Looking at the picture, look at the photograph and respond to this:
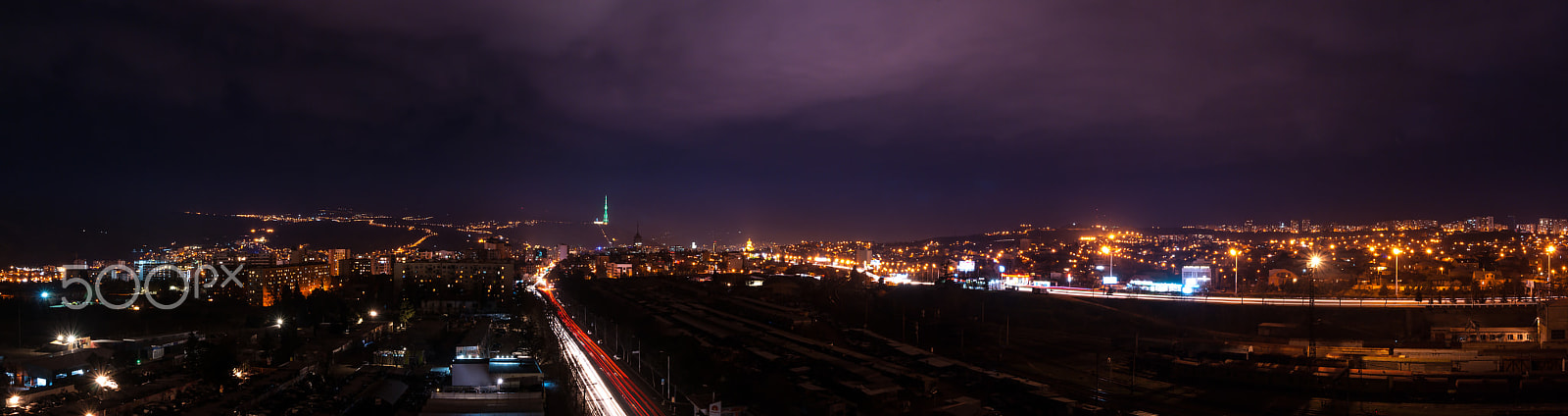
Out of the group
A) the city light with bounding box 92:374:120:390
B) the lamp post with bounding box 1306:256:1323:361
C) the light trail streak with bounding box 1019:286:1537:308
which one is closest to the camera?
the city light with bounding box 92:374:120:390

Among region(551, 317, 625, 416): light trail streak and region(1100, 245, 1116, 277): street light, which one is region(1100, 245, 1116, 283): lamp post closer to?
region(1100, 245, 1116, 277): street light

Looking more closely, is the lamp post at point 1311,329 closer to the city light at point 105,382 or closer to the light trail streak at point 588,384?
the light trail streak at point 588,384

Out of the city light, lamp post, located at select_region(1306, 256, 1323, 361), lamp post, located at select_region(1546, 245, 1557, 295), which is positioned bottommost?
the city light

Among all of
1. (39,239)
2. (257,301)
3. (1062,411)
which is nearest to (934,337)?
(1062,411)

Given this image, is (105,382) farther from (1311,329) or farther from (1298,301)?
(1298,301)

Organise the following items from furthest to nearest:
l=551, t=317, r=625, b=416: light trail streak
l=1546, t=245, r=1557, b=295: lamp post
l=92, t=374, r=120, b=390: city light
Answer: l=1546, t=245, r=1557, b=295: lamp post < l=92, t=374, r=120, b=390: city light < l=551, t=317, r=625, b=416: light trail streak

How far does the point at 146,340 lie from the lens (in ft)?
55.2

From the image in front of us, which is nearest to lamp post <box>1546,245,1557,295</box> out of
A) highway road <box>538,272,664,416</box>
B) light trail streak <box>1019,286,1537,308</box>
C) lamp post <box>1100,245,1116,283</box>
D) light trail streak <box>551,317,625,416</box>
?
light trail streak <box>1019,286,1537,308</box>

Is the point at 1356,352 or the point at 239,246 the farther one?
the point at 239,246

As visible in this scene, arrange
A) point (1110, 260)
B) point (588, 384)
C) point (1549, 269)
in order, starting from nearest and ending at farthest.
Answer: point (588, 384), point (1549, 269), point (1110, 260)

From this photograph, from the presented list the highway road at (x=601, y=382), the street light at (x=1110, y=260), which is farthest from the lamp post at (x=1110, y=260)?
the highway road at (x=601, y=382)

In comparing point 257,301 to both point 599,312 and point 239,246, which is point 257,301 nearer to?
point 599,312

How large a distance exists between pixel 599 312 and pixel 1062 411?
55.9ft

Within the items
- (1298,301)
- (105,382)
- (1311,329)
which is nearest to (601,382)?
(105,382)
